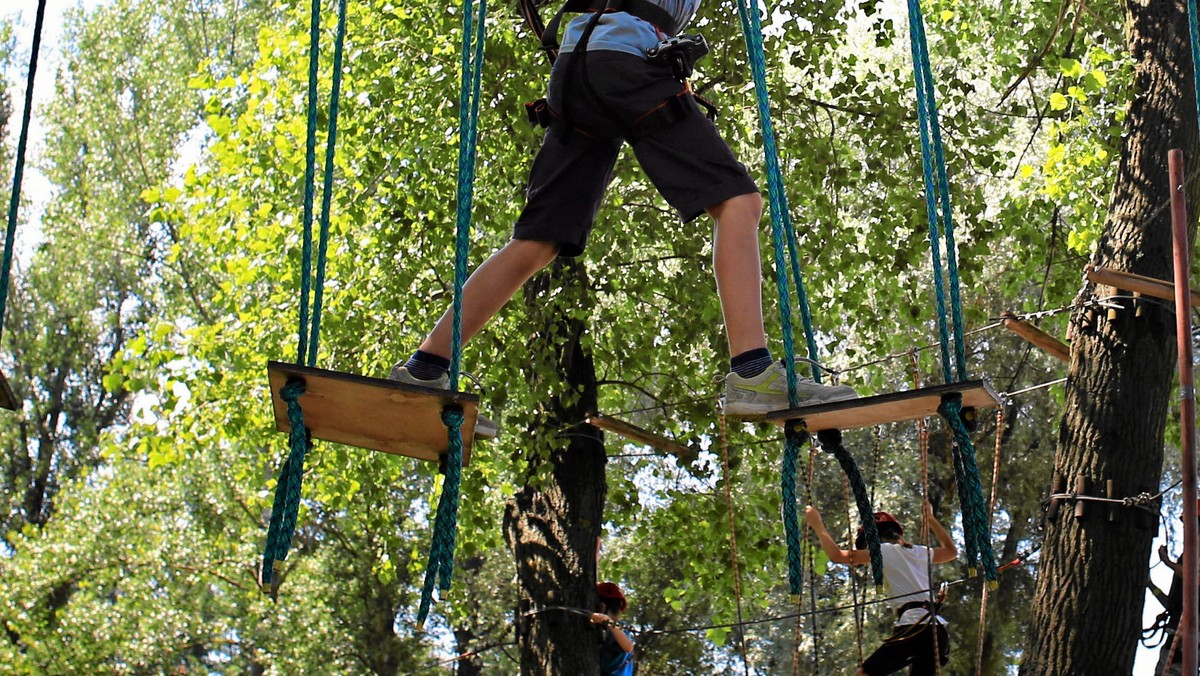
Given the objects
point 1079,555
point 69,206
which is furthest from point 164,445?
point 69,206

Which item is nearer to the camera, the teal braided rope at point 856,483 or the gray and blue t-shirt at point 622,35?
the teal braided rope at point 856,483

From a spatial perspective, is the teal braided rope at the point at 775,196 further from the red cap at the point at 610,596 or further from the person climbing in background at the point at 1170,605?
the red cap at the point at 610,596

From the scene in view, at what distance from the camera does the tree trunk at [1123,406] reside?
6.15 m

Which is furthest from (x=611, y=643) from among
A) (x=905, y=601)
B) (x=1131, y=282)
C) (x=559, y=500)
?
(x=1131, y=282)

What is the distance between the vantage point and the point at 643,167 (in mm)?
3475

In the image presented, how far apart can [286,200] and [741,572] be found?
13.4 feet

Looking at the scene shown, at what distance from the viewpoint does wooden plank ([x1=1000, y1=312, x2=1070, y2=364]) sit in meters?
6.63

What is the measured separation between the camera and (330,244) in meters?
9.77

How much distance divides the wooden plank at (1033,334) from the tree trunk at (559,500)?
8.80 ft

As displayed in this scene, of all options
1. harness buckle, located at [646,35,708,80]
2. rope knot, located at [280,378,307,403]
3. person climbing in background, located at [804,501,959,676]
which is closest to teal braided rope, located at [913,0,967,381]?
harness buckle, located at [646,35,708,80]

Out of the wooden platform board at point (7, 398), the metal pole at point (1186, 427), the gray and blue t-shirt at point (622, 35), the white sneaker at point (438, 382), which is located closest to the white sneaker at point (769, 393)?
the white sneaker at point (438, 382)

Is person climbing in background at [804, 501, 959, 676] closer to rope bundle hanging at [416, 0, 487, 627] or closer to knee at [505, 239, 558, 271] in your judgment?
knee at [505, 239, 558, 271]

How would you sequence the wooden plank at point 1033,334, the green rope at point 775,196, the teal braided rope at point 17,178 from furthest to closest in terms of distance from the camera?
1. the wooden plank at point 1033,334
2. the teal braided rope at point 17,178
3. the green rope at point 775,196

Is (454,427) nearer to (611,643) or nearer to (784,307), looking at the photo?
(784,307)
